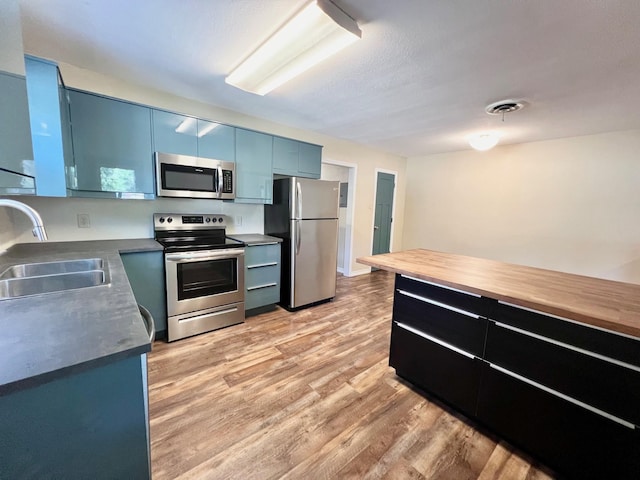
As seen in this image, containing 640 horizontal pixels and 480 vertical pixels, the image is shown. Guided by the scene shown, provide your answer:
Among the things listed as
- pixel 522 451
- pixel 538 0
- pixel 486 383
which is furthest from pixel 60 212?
pixel 522 451

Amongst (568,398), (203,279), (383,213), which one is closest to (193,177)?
(203,279)

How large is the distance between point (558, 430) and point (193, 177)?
10.4 ft

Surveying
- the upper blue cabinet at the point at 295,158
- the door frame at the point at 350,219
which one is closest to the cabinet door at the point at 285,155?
the upper blue cabinet at the point at 295,158

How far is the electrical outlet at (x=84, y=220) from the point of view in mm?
2330

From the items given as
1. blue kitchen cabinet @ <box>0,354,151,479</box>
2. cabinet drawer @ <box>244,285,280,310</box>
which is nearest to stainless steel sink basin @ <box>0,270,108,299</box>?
blue kitchen cabinet @ <box>0,354,151,479</box>

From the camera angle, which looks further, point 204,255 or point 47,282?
point 204,255

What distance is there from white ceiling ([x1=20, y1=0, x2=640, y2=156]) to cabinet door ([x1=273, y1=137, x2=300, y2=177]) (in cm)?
37

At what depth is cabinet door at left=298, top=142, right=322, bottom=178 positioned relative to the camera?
3.40 metres

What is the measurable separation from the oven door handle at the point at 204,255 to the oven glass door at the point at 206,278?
43 mm

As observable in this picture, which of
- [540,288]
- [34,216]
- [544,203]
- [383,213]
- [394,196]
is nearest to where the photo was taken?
[34,216]

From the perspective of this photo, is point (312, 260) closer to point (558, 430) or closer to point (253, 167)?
point (253, 167)

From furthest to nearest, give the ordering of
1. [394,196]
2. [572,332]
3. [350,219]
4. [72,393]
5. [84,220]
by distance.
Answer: [394,196]
[350,219]
[84,220]
[572,332]
[72,393]

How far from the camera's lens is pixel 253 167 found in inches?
118

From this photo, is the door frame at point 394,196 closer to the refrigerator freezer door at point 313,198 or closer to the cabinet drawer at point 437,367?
the refrigerator freezer door at point 313,198
